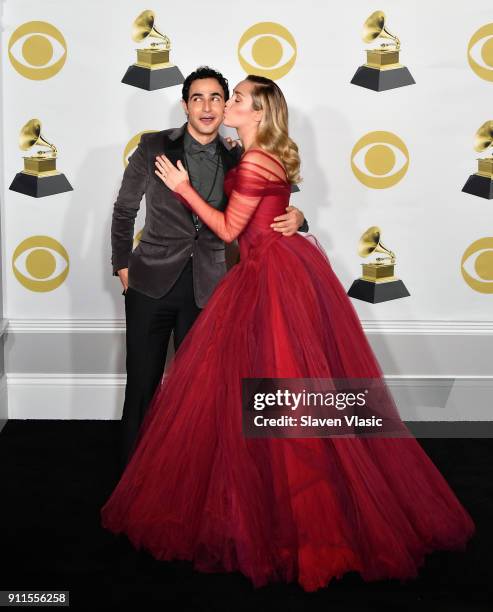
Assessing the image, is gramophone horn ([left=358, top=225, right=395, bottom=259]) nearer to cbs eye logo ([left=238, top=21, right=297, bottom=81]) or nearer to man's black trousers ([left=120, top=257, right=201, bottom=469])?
cbs eye logo ([left=238, top=21, right=297, bottom=81])

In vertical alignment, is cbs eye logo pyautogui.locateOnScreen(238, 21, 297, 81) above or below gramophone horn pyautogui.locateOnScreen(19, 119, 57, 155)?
above

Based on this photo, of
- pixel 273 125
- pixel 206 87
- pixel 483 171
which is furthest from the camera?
pixel 483 171

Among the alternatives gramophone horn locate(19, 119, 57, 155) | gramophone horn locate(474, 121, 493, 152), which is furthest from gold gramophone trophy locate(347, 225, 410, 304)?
gramophone horn locate(19, 119, 57, 155)

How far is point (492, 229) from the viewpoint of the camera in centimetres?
418

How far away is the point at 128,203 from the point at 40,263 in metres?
1.01

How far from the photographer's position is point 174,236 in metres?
3.16

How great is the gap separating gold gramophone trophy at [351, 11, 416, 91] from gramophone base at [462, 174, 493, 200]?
0.52 metres

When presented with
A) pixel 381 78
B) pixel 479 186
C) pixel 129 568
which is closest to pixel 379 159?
pixel 381 78

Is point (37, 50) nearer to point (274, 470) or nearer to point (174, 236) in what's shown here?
point (174, 236)

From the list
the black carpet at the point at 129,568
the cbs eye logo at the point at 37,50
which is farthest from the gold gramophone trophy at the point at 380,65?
the black carpet at the point at 129,568

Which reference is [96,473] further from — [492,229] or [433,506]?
[492,229]

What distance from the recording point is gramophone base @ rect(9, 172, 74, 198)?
4.02 meters

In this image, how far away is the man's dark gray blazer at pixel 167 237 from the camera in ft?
10.3

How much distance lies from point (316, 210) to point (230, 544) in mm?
1819
